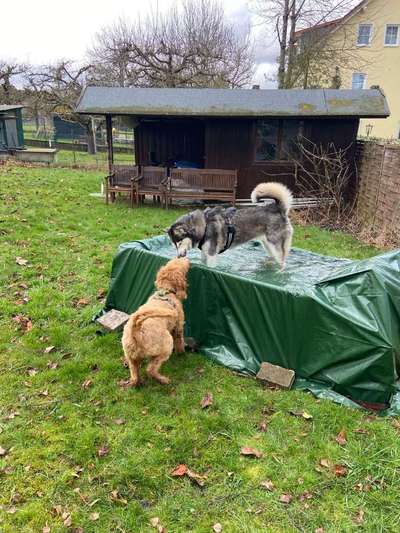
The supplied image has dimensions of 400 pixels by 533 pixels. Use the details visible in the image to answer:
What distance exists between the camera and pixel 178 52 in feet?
79.5

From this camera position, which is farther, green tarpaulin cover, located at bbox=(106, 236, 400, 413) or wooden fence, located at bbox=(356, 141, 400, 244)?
wooden fence, located at bbox=(356, 141, 400, 244)

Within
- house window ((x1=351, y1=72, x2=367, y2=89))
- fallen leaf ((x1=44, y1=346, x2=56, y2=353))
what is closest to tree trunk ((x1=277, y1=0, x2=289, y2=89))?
house window ((x1=351, y1=72, x2=367, y2=89))

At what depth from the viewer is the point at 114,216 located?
10.6 metres

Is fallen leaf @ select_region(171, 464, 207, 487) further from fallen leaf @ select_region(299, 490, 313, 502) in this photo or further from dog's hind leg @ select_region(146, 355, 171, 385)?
dog's hind leg @ select_region(146, 355, 171, 385)

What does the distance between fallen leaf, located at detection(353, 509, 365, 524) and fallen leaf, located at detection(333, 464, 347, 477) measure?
12.1 inches

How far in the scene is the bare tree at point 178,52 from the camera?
23312 millimetres

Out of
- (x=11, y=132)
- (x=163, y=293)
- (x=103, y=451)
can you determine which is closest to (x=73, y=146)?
(x=11, y=132)

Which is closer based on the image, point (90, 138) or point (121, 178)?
point (121, 178)

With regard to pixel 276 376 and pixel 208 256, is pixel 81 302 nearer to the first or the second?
pixel 208 256

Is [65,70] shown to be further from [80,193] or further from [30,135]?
[80,193]

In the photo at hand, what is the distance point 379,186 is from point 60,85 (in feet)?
82.2

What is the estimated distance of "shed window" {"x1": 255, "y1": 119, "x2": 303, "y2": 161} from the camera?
12086mm

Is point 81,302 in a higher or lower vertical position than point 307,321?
lower

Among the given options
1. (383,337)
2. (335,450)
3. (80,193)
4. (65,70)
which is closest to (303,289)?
(383,337)
